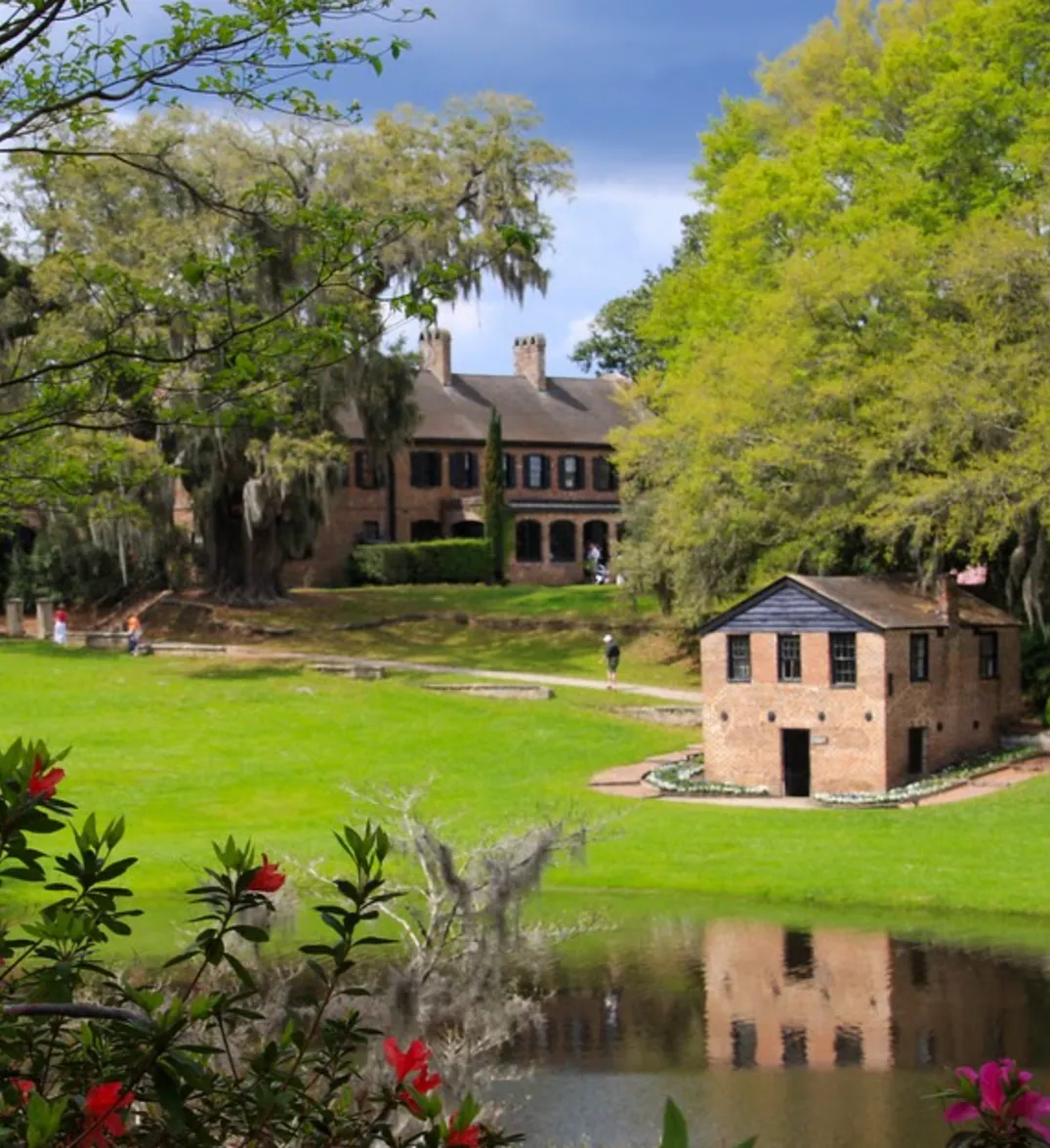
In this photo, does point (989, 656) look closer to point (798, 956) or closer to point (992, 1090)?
point (798, 956)

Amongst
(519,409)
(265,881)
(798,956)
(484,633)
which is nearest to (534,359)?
(519,409)

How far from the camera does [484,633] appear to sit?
55.2 meters

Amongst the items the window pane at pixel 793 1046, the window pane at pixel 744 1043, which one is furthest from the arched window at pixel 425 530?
the window pane at pixel 793 1046

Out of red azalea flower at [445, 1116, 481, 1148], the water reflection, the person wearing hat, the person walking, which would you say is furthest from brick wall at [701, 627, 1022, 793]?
red azalea flower at [445, 1116, 481, 1148]

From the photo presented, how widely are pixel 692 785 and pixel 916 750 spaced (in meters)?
4.95

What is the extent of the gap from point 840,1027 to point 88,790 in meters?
19.0

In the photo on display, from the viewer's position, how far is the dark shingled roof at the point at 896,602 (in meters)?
35.9

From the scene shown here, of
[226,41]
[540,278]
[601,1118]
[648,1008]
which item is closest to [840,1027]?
[648,1008]

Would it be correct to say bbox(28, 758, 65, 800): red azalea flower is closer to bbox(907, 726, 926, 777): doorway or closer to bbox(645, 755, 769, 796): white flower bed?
bbox(645, 755, 769, 796): white flower bed

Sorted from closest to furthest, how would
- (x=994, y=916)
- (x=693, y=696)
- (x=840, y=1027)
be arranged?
(x=840, y=1027), (x=994, y=916), (x=693, y=696)

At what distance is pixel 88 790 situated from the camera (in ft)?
116

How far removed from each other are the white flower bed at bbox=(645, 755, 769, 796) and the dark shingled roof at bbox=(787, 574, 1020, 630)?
14.3ft

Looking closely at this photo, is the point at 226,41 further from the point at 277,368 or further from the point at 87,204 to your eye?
the point at 87,204

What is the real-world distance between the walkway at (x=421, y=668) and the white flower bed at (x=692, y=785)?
747 cm
